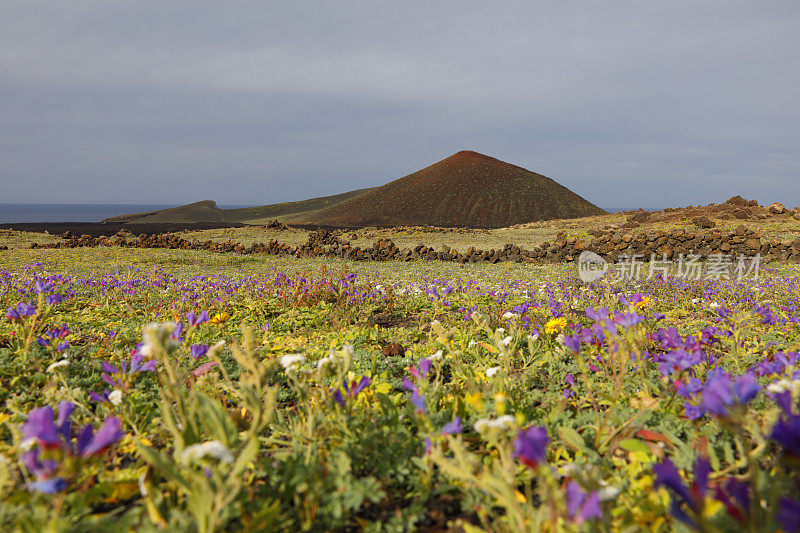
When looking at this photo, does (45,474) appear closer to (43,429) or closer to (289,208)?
(43,429)

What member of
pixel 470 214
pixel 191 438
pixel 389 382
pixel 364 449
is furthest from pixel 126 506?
pixel 470 214

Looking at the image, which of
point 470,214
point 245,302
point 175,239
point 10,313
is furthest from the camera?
point 470,214

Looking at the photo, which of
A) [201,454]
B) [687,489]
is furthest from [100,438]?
[687,489]

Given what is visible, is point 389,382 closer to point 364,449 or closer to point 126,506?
point 364,449

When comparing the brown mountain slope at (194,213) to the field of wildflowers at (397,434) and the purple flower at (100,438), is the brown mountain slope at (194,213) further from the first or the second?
the purple flower at (100,438)

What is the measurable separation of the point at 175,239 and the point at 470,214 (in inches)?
1530

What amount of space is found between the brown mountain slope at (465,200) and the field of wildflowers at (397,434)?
45.7 metres

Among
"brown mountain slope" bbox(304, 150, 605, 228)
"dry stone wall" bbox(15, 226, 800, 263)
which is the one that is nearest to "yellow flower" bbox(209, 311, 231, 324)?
"dry stone wall" bbox(15, 226, 800, 263)

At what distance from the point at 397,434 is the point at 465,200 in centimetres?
5480

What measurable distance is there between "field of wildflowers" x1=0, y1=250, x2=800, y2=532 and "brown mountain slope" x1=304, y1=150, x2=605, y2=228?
150ft

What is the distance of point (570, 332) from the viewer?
168 inches

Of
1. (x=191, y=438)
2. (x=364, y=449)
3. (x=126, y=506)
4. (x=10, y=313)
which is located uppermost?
(x=10, y=313)

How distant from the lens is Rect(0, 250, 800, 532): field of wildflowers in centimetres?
132

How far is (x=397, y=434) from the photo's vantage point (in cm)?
219
